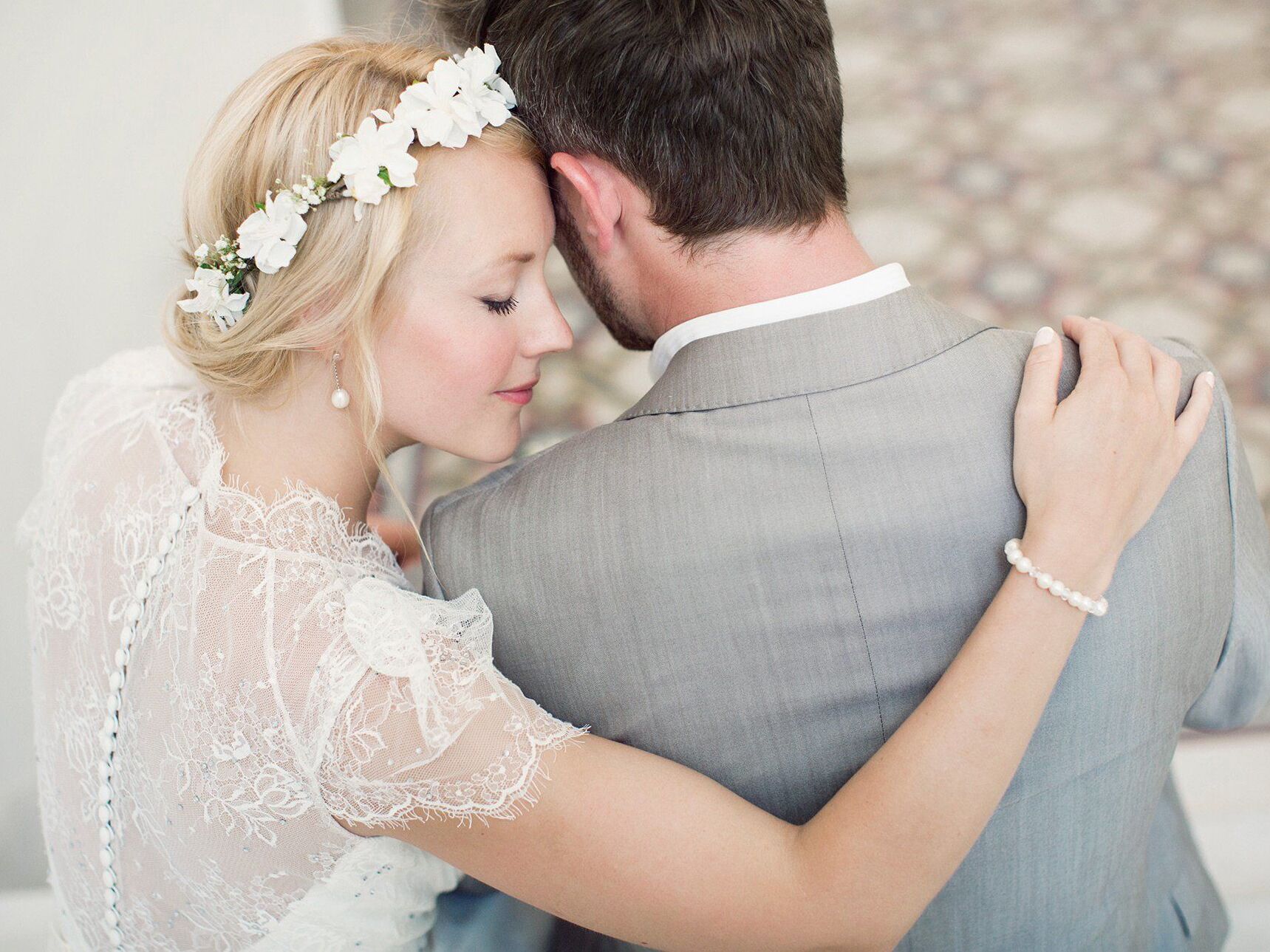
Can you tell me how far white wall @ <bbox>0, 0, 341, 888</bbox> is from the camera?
6.23 ft

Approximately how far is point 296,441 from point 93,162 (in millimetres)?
1299

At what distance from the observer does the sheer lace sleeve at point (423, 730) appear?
2.78 ft

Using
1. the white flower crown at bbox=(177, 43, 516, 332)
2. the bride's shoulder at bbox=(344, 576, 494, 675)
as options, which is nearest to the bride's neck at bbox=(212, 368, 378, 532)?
the white flower crown at bbox=(177, 43, 516, 332)

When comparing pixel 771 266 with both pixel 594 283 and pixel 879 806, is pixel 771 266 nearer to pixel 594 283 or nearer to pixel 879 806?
pixel 594 283

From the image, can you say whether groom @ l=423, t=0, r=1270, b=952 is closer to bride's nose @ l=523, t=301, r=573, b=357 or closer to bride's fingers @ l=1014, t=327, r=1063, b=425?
bride's fingers @ l=1014, t=327, r=1063, b=425

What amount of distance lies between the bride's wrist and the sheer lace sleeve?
0.47 metres

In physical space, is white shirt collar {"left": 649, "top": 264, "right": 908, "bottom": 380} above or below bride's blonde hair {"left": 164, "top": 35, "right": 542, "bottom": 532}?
below

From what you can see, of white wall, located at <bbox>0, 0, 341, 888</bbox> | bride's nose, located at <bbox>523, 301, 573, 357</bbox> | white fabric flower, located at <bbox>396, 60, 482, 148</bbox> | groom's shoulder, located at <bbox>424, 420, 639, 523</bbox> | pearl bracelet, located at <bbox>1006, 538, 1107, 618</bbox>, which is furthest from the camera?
white wall, located at <bbox>0, 0, 341, 888</bbox>

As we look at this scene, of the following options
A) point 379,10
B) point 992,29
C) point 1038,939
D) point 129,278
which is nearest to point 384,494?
point 129,278

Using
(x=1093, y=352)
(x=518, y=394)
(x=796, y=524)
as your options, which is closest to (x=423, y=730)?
(x=796, y=524)

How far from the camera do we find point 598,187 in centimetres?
112

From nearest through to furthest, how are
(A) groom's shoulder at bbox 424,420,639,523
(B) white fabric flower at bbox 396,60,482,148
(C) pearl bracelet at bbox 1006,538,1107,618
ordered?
1. (C) pearl bracelet at bbox 1006,538,1107,618
2. (A) groom's shoulder at bbox 424,420,639,523
3. (B) white fabric flower at bbox 396,60,482,148

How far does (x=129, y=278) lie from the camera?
6.68ft

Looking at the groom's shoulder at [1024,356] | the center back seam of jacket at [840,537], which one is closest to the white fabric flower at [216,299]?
the center back seam of jacket at [840,537]
